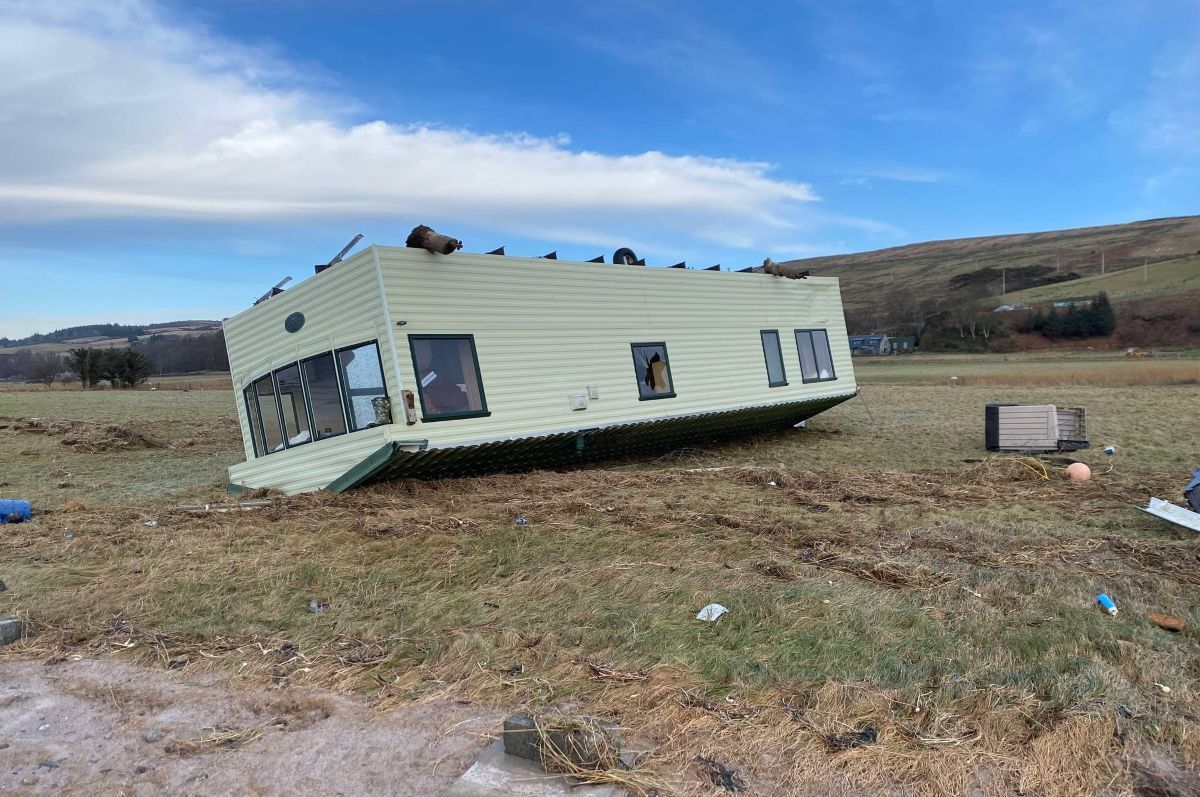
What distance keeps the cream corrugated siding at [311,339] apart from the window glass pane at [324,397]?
0.14 metres

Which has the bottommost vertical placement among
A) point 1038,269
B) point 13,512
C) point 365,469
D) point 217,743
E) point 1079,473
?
point 1079,473

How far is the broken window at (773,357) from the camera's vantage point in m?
15.8

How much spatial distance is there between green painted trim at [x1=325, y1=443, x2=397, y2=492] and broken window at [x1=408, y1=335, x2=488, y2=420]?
702mm

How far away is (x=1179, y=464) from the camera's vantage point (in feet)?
35.5

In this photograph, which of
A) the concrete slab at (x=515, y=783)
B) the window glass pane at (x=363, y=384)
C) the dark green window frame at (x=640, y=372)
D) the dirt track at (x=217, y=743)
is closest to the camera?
the concrete slab at (x=515, y=783)

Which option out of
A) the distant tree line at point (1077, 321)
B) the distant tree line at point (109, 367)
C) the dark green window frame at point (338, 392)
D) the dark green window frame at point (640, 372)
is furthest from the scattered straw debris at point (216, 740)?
the distant tree line at point (1077, 321)

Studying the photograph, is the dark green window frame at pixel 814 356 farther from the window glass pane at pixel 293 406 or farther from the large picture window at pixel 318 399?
the window glass pane at pixel 293 406

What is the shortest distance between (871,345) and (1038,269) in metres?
52.4

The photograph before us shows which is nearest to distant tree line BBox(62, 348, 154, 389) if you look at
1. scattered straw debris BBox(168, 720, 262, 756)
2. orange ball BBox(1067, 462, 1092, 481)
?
orange ball BBox(1067, 462, 1092, 481)

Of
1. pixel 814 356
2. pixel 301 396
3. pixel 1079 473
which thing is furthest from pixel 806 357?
pixel 301 396

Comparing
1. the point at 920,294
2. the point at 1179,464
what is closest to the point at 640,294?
the point at 1179,464

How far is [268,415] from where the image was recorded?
41.1ft

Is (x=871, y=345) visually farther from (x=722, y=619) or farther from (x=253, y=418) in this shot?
(x=722, y=619)

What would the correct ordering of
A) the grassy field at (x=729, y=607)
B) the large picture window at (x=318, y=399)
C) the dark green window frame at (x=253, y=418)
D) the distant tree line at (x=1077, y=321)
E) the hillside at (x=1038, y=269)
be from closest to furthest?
1. the grassy field at (x=729, y=607)
2. the large picture window at (x=318, y=399)
3. the dark green window frame at (x=253, y=418)
4. the distant tree line at (x=1077, y=321)
5. the hillside at (x=1038, y=269)
